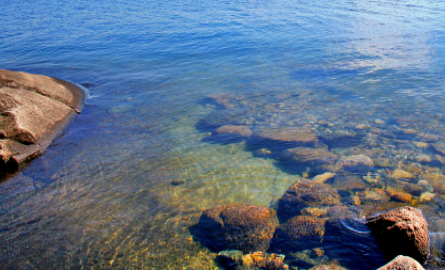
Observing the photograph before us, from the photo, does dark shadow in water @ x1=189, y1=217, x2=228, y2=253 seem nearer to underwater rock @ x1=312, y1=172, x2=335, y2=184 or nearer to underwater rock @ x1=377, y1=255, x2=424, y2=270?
underwater rock @ x1=377, y1=255, x2=424, y2=270

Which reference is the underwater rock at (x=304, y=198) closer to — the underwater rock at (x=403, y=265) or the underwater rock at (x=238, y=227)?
the underwater rock at (x=238, y=227)

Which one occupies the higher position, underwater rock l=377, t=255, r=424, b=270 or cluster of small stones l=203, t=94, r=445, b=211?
underwater rock l=377, t=255, r=424, b=270

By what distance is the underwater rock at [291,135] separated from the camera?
21.8ft

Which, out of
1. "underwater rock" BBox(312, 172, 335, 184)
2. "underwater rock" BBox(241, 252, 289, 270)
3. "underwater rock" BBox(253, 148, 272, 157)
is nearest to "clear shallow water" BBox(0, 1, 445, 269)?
"underwater rock" BBox(253, 148, 272, 157)

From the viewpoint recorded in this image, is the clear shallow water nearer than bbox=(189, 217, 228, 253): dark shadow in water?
No

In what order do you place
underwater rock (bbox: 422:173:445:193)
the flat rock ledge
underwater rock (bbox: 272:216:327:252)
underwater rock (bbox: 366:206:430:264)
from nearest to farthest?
underwater rock (bbox: 366:206:430:264), underwater rock (bbox: 272:216:327:252), underwater rock (bbox: 422:173:445:193), the flat rock ledge

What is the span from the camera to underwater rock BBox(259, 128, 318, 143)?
6.64 metres

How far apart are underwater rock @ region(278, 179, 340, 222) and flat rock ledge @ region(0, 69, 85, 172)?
16.0 ft

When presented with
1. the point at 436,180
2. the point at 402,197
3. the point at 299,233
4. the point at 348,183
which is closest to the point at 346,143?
the point at 348,183

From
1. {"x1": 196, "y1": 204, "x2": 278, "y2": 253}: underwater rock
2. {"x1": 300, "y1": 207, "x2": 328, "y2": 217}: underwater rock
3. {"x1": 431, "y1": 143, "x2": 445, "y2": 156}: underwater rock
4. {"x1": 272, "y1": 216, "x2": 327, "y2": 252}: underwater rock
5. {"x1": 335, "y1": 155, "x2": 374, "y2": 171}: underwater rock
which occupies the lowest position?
{"x1": 196, "y1": 204, "x2": 278, "y2": 253}: underwater rock

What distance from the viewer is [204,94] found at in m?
9.50

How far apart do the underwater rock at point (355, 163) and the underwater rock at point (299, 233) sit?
Answer: 1633 millimetres

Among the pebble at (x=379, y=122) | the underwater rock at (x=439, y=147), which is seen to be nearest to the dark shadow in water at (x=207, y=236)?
the underwater rock at (x=439, y=147)

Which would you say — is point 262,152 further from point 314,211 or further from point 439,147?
point 439,147
